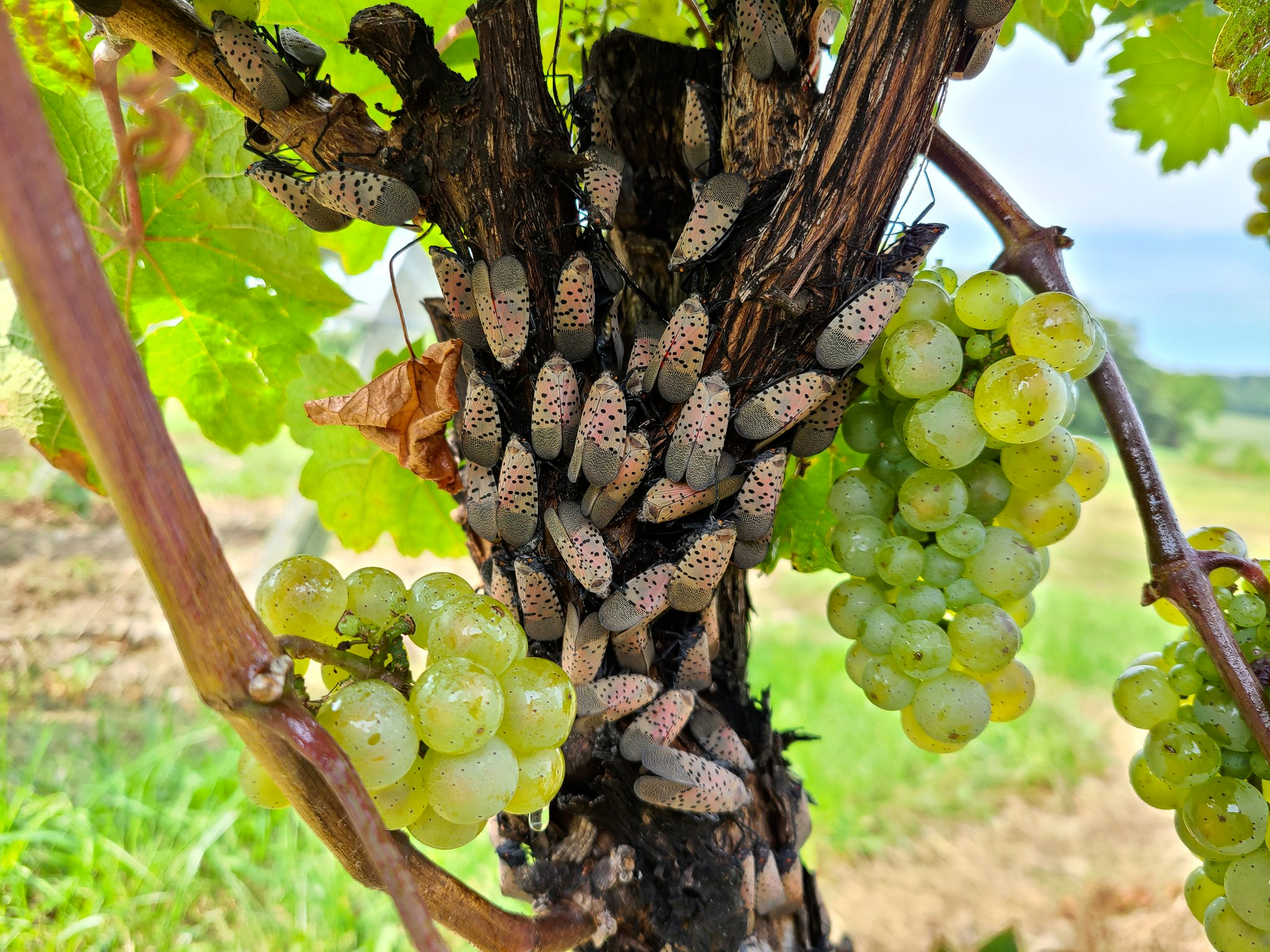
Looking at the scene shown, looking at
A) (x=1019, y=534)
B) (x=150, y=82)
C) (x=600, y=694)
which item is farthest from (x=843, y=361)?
(x=150, y=82)

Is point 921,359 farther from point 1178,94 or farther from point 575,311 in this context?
point 1178,94

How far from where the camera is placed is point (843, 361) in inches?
33.1

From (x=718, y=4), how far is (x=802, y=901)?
3.66 feet

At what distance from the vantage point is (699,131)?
0.97m

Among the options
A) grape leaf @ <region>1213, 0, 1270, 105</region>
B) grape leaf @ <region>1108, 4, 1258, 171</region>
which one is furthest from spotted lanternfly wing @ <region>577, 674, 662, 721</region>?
grape leaf @ <region>1108, 4, 1258, 171</region>

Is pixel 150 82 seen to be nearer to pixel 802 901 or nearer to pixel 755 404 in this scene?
pixel 755 404

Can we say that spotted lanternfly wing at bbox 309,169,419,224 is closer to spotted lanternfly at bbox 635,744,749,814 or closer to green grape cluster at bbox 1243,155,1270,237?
spotted lanternfly at bbox 635,744,749,814

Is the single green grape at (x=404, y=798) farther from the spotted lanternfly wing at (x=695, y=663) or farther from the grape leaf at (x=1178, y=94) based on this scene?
the grape leaf at (x=1178, y=94)

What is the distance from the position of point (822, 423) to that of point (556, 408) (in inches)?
12.0

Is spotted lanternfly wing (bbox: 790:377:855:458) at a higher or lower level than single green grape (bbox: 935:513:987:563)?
higher

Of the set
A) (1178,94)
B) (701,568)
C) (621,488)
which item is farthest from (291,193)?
(1178,94)

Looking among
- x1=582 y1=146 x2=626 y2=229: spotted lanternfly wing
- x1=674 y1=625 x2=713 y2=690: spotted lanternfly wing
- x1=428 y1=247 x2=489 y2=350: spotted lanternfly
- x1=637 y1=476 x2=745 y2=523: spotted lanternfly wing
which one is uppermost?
x1=582 y1=146 x2=626 y2=229: spotted lanternfly wing

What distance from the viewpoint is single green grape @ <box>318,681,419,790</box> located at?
554 mm

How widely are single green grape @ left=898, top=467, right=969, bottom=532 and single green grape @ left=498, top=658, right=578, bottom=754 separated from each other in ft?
1.48
